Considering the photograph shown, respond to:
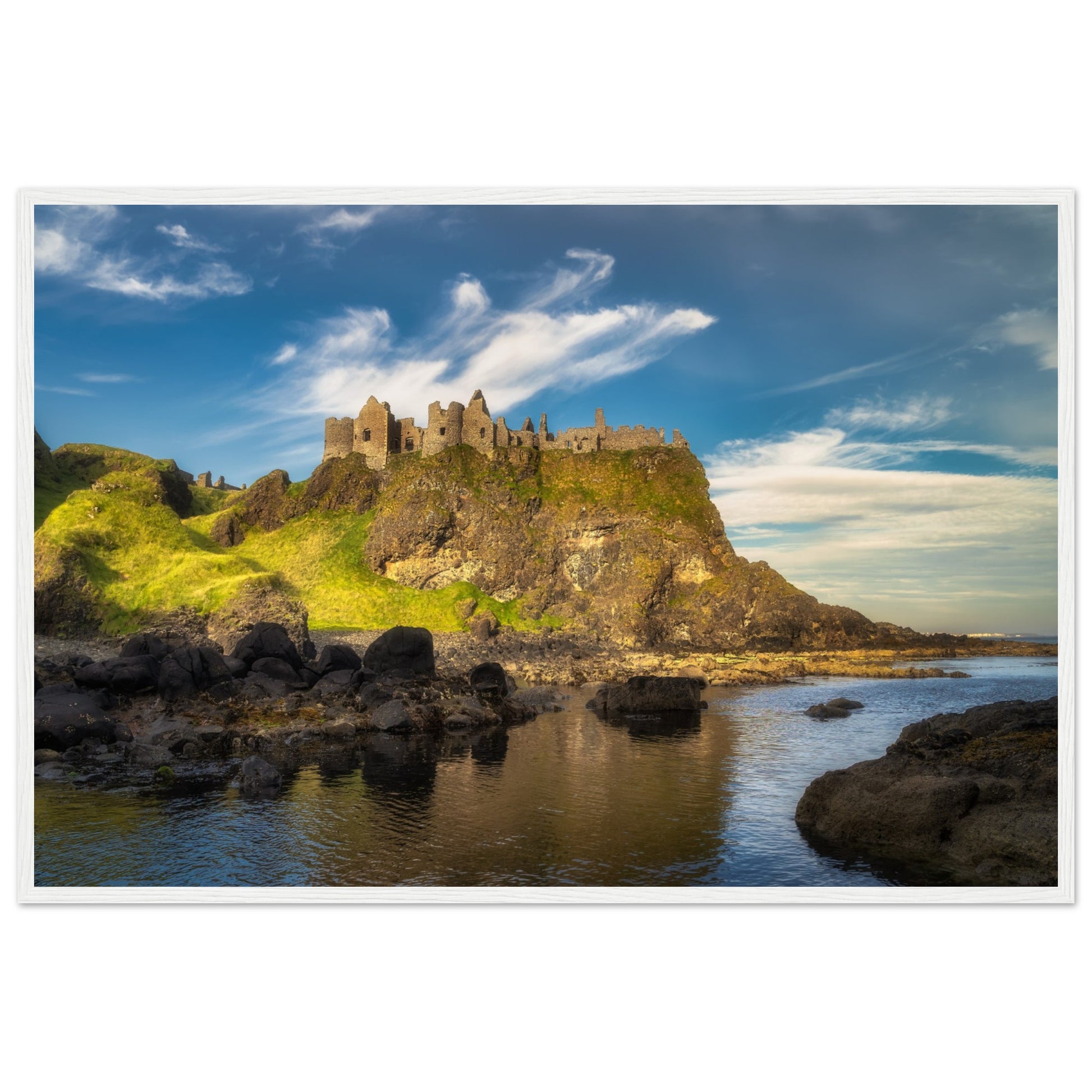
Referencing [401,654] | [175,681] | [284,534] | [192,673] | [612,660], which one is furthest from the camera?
[612,660]

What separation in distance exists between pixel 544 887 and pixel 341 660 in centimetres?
1403

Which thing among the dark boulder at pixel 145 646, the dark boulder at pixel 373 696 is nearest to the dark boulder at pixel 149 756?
the dark boulder at pixel 145 646

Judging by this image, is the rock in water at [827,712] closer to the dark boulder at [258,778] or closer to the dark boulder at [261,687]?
the dark boulder at [258,778]

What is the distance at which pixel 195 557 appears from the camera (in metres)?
15.8

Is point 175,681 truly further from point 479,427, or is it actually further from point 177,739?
point 479,427

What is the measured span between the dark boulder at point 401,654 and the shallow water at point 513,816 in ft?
13.9

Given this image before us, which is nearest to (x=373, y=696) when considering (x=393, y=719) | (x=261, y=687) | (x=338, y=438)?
(x=393, y=719)

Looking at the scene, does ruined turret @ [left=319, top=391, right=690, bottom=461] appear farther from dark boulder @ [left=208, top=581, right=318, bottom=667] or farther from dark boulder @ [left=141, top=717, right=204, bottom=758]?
dark boulder @ [left=141, top=717, right=204, bottom=758]

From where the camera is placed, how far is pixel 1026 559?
331 inches

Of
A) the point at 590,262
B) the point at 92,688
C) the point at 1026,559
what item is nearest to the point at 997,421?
the point at 1026,559

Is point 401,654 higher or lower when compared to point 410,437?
lower

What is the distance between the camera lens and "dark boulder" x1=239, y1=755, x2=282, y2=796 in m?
11.2

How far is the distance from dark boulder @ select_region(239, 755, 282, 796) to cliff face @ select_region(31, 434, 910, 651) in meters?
4.71

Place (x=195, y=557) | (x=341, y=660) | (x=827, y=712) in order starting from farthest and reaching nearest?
(x=341, y=660)
(x=827, y=712)
(x=195, y=557)
